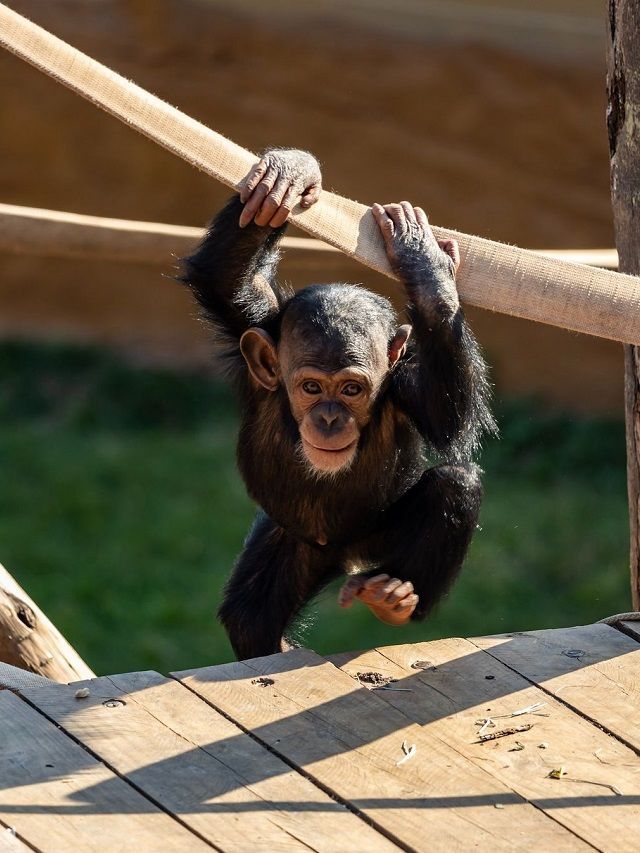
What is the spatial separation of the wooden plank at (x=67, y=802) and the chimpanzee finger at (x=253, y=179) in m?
1.29

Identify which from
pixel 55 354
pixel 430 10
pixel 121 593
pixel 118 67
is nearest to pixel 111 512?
pixel 121 593

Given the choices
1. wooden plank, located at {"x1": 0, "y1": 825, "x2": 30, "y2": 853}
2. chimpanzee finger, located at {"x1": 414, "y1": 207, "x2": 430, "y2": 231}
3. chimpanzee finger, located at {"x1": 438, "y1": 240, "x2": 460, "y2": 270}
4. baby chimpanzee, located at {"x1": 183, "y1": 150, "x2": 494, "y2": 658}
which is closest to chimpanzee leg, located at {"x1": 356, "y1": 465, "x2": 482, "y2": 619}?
baby chimpanzee, located at {"x1": 183, "y1": 150, "x2": 494, "y2": 658}

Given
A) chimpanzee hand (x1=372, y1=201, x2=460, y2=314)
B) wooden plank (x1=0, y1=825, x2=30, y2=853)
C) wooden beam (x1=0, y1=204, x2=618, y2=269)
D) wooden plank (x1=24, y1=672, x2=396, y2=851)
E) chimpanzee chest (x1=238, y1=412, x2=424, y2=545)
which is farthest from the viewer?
wooden beam (x1=0, y1=204, x2=618, y2=269)

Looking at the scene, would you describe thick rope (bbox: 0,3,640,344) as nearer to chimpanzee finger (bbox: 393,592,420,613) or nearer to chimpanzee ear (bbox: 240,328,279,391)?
chimpanzee ear (bbox: 240,328,279,391)

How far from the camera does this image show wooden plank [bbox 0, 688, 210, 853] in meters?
2.41

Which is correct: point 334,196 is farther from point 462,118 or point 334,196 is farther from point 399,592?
point 462,118

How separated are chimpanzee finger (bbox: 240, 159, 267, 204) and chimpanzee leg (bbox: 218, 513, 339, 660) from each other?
4.68ft

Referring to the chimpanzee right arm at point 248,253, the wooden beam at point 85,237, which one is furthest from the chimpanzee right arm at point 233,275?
the wooden beam at point 85,237

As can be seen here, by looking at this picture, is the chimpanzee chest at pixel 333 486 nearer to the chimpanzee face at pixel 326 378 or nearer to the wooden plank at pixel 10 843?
the chimpanzee face at pixel 326 378

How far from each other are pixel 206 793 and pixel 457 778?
0.54 m

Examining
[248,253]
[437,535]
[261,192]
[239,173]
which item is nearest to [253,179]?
[261,192]

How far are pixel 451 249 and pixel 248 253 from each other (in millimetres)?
760

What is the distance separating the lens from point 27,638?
145 inches

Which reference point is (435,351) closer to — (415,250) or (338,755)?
(415,250)
